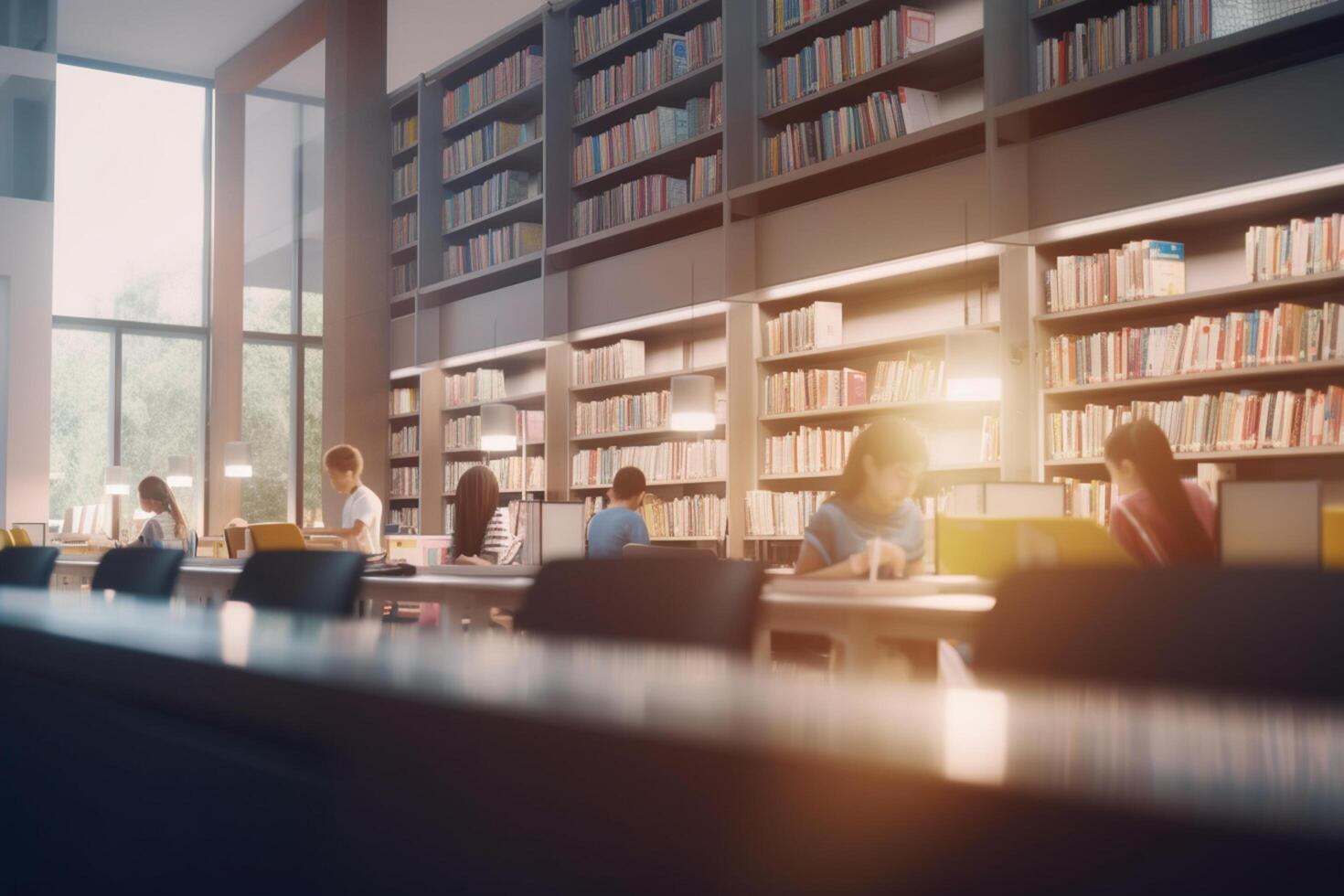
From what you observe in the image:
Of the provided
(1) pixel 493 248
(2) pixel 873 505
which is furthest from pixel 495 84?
(2) pixel 873 505

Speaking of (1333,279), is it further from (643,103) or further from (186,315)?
(186,315)

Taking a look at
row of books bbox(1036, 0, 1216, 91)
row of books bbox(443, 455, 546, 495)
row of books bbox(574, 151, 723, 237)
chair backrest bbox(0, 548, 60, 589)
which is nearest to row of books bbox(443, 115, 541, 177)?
row of books bbox(574, 151, 723, 237)

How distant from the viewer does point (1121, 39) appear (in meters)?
5.55

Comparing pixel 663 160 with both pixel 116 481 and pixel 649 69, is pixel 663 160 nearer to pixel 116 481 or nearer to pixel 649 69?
pixel 649 69

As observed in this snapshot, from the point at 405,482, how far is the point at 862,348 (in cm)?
529

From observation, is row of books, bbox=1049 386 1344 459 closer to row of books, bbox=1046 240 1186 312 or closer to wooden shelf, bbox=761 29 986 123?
row of books, bbox=1046 240 1186 312

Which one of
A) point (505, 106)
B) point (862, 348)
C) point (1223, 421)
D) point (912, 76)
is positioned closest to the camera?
point (1223, 421)

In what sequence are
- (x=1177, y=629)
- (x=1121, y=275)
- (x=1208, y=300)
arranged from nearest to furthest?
(x=1177, y=629) < (x=1208, y=300) < (x=1121, y=275)

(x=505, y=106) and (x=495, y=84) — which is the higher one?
(x=495, y=84)

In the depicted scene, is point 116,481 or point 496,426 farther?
point 116,481

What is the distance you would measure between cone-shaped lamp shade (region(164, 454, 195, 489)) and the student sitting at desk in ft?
31.9

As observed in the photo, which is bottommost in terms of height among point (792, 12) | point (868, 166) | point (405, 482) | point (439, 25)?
point (405, 482)

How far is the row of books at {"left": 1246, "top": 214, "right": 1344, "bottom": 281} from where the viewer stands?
491cm

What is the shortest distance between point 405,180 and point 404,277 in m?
0.85
